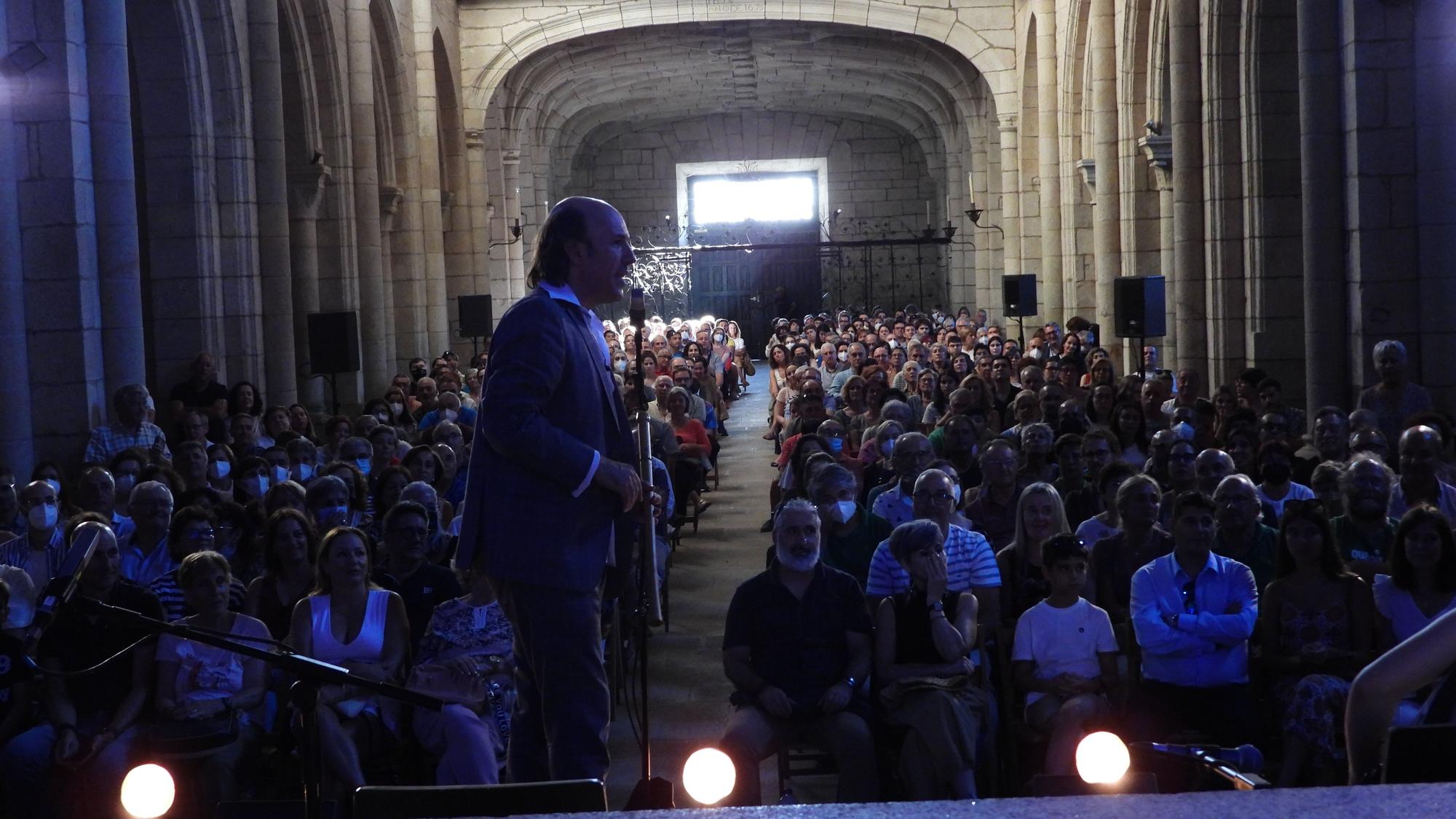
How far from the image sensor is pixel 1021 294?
66.4ft

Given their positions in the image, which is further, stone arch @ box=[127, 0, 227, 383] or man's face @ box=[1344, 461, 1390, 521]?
stone arch @ box=[127, 0, 227, 383]

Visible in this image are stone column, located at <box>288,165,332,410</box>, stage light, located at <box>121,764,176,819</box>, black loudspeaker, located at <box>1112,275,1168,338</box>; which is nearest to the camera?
stage light, located at <box>121,764,176,819</box>

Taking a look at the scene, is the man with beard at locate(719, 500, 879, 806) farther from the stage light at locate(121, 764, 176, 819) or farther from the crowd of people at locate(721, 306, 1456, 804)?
the stage light at locate(121, 764, 176, 819)

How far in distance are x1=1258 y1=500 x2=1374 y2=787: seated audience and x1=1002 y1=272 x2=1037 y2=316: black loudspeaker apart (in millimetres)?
14480

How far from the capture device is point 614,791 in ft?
19.9

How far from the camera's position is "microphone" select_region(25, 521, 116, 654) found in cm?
226

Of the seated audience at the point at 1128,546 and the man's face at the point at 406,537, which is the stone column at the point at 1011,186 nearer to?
the seated audience at the point at 1128,546

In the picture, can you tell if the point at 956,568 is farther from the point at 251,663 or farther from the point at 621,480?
the point at 621,480

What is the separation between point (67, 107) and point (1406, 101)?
7879 mm

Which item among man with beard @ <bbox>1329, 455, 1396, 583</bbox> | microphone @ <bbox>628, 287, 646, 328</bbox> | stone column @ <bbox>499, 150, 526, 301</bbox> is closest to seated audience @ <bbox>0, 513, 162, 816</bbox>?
microphone @ <bbox>628, 287, 646, 328</bbox>

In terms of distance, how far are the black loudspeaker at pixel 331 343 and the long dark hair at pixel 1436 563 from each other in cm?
976

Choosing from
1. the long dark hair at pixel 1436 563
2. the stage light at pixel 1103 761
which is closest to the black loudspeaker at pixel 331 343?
the long dark hair at pixel 1436 563

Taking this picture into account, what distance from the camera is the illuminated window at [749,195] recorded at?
113 ft

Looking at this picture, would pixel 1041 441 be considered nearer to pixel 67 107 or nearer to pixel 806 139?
pixel 67 107
